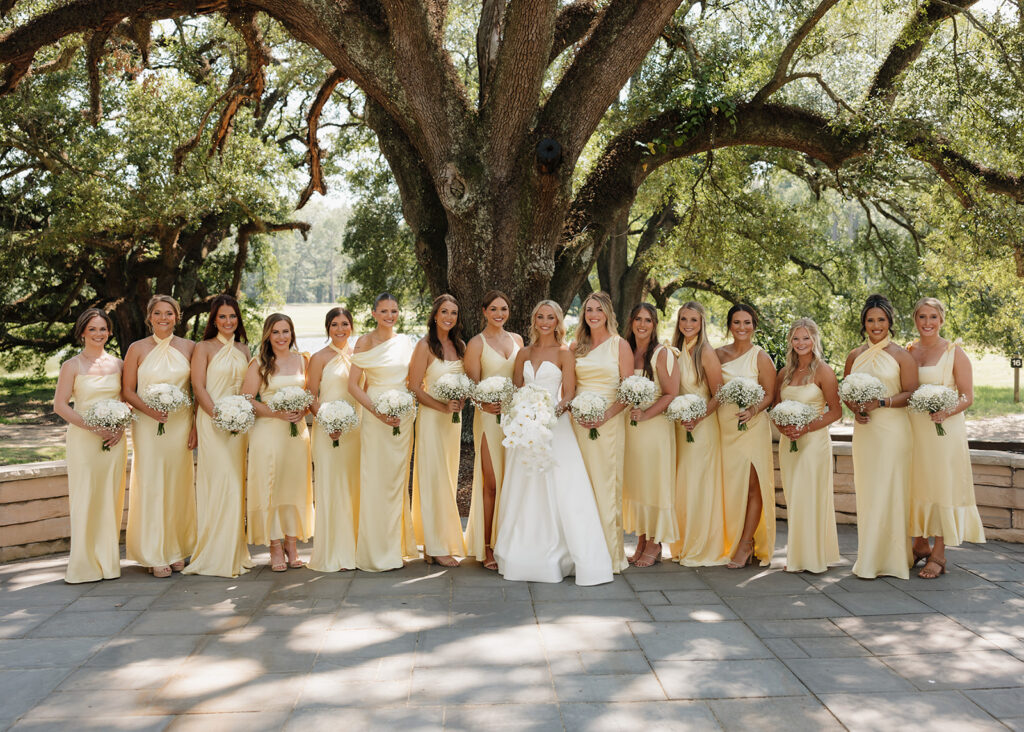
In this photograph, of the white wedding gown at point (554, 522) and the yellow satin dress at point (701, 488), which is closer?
the white wedding gown at point (554, 522)

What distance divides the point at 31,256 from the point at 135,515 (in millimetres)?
12361

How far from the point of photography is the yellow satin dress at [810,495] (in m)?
6.62

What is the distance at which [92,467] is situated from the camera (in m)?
6.52

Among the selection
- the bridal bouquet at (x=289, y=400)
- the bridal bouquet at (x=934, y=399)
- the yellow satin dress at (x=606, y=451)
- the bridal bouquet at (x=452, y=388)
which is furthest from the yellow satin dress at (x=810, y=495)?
the bridal bouquet at (x=289, y=400)

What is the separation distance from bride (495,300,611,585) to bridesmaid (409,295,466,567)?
571 mm

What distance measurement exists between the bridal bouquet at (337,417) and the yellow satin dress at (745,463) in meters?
3.22

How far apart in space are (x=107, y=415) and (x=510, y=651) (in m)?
3.78

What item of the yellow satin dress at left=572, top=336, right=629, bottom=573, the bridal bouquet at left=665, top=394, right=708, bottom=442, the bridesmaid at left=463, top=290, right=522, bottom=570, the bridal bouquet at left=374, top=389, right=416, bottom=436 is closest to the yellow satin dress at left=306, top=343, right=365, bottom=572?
the bridal bouquet at left=374, top=389, right=416, bottom=436

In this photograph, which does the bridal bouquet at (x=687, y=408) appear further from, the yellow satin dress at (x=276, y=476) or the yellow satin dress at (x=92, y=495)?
the yellow satin dress at (x=92, y=495)

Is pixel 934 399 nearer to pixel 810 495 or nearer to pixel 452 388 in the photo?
pixel 810 495

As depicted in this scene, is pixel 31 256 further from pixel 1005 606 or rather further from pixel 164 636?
pixel 1005 606

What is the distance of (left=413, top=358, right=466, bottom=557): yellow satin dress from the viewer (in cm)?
695

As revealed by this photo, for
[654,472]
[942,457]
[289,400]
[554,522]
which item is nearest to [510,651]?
[554,522]

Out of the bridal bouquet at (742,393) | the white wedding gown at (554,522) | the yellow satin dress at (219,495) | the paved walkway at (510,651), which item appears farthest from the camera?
the yellow satin dress at (219,495)
